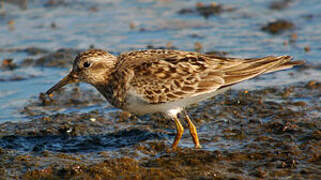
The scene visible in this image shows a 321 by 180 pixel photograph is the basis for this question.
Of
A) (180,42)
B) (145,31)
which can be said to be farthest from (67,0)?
(180,42)

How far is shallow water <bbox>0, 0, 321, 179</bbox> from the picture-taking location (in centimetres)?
923

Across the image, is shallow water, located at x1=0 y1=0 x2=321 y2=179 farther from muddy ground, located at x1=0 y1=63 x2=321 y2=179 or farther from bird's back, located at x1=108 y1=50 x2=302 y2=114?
bird's back, located at x1=108 y1=50 x2=302 y2=114

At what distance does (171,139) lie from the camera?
9391 mm

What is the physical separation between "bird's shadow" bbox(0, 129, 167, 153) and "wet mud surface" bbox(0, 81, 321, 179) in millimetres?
18

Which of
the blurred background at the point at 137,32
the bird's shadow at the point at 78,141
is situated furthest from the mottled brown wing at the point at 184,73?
the blurred background at the point at 137,32

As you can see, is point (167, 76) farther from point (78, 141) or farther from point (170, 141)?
point (78, 141)

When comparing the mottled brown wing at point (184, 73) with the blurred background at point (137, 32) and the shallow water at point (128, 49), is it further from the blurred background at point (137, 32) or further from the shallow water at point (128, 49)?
the blurred background at point (137, 32)

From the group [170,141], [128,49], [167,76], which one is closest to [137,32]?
[128,49]

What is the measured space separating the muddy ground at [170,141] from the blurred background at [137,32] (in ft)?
3.38

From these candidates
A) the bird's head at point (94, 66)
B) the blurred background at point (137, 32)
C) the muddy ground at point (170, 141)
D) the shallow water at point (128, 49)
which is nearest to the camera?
the muddy ground at point (170, 141)

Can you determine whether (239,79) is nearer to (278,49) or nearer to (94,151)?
(94,151)

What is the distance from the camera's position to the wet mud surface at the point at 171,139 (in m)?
7.91

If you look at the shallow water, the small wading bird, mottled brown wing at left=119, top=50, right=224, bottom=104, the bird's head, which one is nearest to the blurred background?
the shallow water

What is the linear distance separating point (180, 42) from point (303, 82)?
4555 mm
